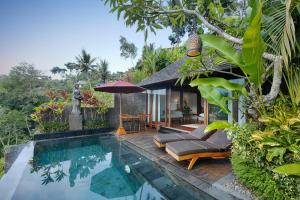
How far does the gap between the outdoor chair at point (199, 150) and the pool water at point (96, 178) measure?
612 mm

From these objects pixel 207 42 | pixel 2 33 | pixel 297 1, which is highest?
pixel 2 33

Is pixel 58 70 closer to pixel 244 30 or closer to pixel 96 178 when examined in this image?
pixel 96 178

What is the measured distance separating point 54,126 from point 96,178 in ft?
19.9

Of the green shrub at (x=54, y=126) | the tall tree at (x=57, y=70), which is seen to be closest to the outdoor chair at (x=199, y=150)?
the green shrub at (x=54, y=126)

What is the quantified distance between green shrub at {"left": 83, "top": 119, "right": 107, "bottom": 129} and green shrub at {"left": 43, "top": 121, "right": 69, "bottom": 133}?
110 centimetres

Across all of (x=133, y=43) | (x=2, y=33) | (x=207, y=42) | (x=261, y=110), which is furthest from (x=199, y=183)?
(x=133, y=43)

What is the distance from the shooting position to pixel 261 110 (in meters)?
3.26

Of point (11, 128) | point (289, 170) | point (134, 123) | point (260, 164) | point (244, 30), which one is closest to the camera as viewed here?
point (289, 170)

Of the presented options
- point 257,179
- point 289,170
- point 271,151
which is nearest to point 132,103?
point 257,179

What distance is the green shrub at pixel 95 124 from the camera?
10336 millimetres

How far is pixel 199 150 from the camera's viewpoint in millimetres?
4637

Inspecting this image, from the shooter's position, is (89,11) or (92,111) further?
(89,11)

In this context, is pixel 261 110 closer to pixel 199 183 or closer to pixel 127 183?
pixel 199 183

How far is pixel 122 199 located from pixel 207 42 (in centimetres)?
363
